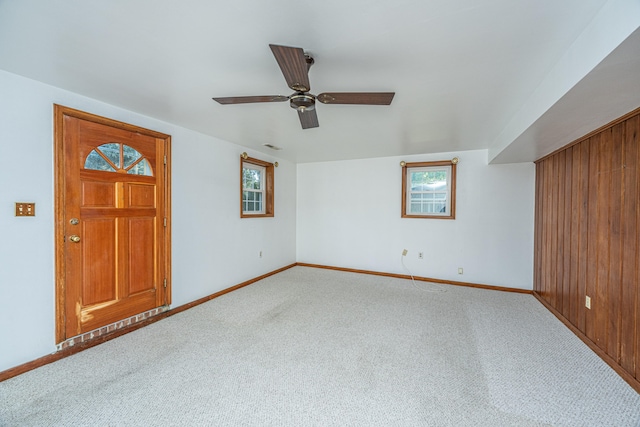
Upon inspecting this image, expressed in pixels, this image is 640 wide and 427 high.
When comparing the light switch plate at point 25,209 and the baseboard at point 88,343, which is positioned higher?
the light switch plate at point 25,209

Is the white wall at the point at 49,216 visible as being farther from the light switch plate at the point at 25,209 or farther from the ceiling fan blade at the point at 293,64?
the ceiling fan blade at the point at 293,64

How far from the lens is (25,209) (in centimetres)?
205

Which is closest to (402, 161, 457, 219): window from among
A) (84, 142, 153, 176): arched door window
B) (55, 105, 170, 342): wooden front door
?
(55, 105, 170, 342): wooden front door

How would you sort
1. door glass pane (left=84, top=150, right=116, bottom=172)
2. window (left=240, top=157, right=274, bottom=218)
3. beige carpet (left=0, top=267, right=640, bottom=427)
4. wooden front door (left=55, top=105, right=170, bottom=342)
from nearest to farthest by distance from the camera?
beige carpet (left=0, top=267, right=640, bottom=427) → wooden front door (left=55, top=105, right=170, bottom=342) → door glass pane (left=84, top=150, right=116, bottom=172) → window (left=240, top=157, right=274, bottom=218)

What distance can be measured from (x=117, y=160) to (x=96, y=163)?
194 millimetres

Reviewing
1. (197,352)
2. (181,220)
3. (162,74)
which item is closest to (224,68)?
(162,74)

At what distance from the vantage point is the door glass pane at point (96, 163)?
2418 mm

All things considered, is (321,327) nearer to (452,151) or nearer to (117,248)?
(117,248)

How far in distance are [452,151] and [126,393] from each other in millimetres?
4966

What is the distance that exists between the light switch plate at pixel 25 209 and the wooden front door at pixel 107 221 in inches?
5.7

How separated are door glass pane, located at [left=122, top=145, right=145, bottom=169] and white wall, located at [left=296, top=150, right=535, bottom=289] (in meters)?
3.29

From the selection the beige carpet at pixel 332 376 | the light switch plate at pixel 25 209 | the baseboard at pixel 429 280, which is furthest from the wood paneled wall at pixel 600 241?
the light switch plate at pixel 25 209

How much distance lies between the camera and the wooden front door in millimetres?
2273

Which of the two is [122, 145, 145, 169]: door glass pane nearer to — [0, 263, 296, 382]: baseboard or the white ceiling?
the white ceiling
